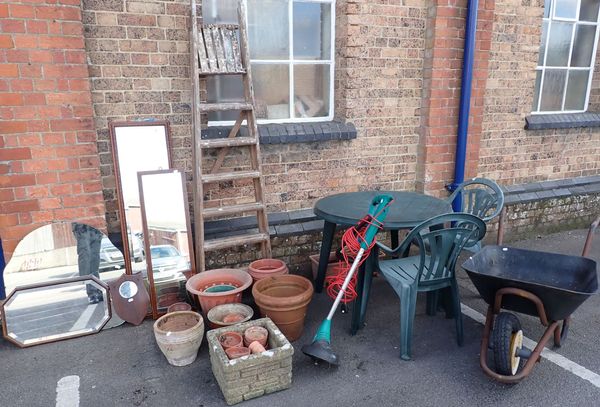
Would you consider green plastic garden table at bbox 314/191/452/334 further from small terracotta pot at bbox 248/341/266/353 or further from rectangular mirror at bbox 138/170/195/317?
rectangular mirror at bbox 138/170/195/317

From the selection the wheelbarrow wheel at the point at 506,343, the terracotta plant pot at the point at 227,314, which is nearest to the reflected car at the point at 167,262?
the terracotta plant pot at the point at 227,314

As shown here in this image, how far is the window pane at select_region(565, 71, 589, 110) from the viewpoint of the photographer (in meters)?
5.76

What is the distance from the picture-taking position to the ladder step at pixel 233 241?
12.1ft

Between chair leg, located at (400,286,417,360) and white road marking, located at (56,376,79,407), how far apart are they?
206 cm

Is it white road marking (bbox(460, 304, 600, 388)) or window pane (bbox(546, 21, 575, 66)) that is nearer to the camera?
white road marking (bbox(460, 304, 600, 388))

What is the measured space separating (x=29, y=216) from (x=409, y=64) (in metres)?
3.67

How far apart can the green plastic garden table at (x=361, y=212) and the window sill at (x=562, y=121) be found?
2.34 m

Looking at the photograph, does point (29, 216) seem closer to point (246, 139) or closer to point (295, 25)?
point (246, 139)

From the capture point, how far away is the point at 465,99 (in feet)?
14.9

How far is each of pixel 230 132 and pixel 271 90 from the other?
0.70m

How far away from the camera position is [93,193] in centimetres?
347

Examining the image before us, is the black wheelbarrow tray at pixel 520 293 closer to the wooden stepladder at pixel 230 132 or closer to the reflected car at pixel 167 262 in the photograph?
the wooden stepladder at pixel 230 132

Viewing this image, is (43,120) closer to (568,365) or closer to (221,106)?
(221,106)

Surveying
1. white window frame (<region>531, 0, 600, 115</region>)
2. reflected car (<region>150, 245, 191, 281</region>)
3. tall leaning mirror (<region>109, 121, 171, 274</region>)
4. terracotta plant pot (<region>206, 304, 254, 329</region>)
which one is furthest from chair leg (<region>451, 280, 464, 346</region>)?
white window frame (<region>531, 0, 600, 115</region>)
